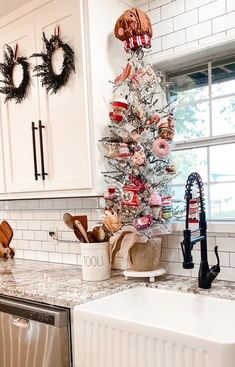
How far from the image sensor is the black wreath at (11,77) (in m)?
2.04

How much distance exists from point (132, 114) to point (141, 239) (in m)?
0.59

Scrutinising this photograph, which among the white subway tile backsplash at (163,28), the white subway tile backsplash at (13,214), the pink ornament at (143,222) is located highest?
the white subway tile backsplash at (163,28)

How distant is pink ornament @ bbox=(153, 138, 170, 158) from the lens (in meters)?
A: 1.67

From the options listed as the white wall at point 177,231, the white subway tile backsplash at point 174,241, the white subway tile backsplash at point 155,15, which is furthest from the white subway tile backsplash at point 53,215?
the white subway tile backsplash at point 155,15

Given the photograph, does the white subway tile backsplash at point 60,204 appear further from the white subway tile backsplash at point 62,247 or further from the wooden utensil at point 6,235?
the wooden utensil at point 6,235

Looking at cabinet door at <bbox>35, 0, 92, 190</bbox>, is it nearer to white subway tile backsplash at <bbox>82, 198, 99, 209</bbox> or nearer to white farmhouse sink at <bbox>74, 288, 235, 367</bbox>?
white subway tile backsplash at <bbox>82, 198, 99, 209</bbox>

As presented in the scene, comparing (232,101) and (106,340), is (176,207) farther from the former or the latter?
(106,340)

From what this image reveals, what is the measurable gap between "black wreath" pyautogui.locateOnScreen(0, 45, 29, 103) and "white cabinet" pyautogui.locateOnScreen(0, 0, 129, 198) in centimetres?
4

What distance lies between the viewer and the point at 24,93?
2.06 meters

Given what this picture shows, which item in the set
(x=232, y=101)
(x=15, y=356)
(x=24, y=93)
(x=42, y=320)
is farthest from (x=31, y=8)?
(x=15, y=356)

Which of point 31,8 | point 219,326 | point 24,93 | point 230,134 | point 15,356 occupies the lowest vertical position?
point 15,356

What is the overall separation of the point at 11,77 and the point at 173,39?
36.7 inches

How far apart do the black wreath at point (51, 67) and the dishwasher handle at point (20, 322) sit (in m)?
1.12

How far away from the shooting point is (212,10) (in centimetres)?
174
